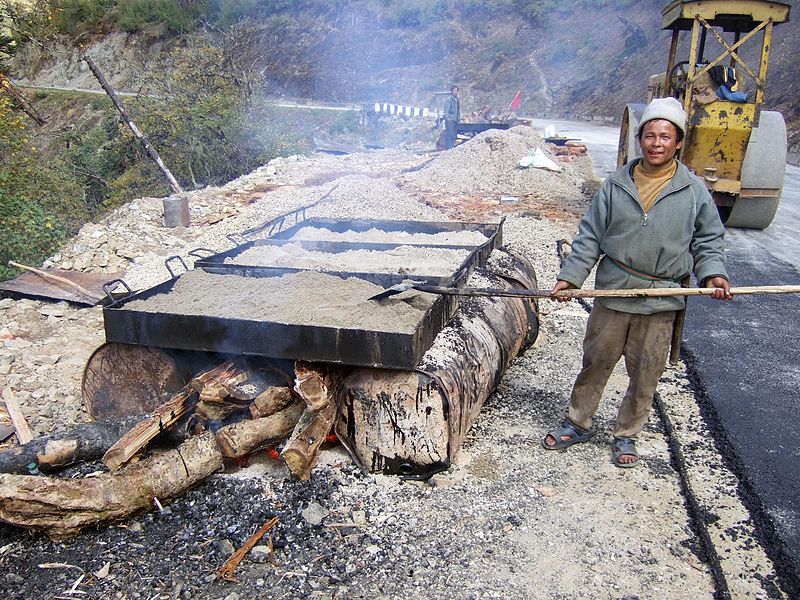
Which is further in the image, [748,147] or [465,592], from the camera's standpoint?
[748,147]

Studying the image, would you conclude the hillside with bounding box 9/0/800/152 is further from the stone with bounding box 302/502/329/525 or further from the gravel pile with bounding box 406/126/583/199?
the stone with bounding box 302/502/329/525

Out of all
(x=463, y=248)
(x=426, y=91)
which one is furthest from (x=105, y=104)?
(x=463, y=248)

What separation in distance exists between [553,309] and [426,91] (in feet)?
98.0

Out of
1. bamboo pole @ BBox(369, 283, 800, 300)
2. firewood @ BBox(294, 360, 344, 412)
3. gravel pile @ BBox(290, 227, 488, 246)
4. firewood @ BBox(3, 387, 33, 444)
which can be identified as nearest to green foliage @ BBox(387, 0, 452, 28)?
gravel pile @ BBox(290, 227, 488, 246)

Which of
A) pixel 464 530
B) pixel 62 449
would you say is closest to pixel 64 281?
pixel 62 449

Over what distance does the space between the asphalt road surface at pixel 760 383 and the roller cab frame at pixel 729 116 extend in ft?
3.40

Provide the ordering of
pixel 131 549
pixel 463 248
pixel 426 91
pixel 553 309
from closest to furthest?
pixel 131 549
pixel 463 248
pixel 553 309
pixel 426 91

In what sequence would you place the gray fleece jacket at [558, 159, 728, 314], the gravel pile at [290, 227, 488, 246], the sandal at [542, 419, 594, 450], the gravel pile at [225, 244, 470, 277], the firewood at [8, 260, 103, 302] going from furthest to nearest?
1. the firewood at [8, 260, 103, 302]
2. the gravel pile at [290, 227, 488, 246]
3. the gravel pile at [225, 244, 470, 277]
4. the sandal at [542, 419, 594, 450]
5. the gray fleece jacket at [558, 159, 728, 314]

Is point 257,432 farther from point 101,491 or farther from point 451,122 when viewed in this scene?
point 451,122

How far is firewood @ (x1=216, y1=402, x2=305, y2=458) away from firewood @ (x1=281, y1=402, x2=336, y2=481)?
127 millimetres

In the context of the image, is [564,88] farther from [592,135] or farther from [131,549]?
[131,549]

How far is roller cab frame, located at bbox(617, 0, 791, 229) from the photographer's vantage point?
7.76m

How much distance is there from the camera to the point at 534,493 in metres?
3.15

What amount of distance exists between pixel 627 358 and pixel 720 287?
627 mm
